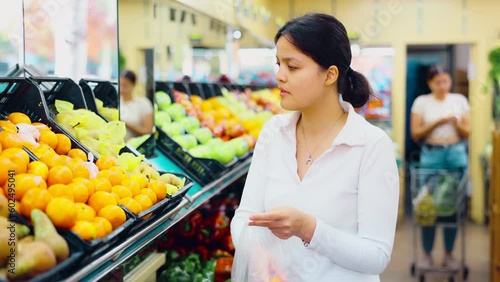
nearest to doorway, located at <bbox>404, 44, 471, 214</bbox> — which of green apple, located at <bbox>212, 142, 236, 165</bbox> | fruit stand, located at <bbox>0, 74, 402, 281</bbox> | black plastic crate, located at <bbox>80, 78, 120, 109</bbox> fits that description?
fruit stand, located at <bbox>0, 74, 402, 281</bbox>

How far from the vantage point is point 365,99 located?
6.38 ft

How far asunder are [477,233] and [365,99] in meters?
6.16

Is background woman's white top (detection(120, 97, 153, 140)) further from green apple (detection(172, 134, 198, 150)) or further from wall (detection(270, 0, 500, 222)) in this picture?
wall (detection(270, 0, 500, 222))

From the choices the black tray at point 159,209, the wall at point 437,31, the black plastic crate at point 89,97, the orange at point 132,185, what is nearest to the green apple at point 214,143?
the black plastic crate at point 89,97

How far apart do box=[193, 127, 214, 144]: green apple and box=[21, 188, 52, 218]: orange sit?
2121 millimetres

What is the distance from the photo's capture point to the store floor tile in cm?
547

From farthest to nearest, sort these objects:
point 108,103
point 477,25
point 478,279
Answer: point 477,25 < point 478,279 < point 108,103

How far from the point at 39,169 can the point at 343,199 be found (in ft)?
2.72

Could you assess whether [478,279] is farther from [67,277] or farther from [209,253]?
[67,277]

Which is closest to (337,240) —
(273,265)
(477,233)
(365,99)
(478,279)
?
(273,265)

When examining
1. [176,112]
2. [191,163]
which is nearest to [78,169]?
[191,163]

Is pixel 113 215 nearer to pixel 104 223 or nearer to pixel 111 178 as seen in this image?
pixel 104 223

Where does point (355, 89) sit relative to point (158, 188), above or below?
above

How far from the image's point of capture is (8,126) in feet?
5.80
